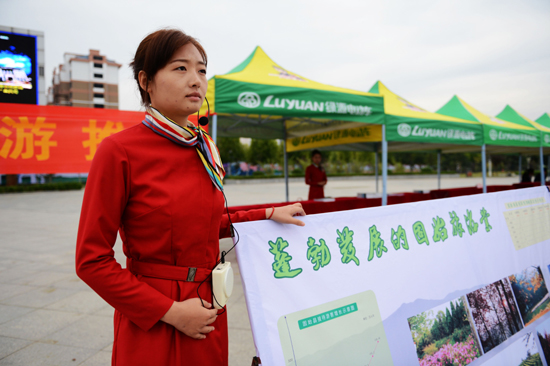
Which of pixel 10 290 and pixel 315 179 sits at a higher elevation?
pixel 315 179

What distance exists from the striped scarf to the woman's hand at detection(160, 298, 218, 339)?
346 millimetres

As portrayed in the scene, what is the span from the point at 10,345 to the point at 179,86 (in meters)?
2.87

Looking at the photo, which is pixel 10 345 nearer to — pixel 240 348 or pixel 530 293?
pixel 240 348

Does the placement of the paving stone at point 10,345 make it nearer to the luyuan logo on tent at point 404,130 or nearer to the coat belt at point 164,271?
the coat belt at point 164,271

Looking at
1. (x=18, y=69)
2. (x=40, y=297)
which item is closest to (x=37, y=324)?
(x=40, y=297)

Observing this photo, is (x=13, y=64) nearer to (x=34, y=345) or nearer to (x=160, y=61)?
(x=34, y=345)

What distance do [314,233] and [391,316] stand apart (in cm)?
52

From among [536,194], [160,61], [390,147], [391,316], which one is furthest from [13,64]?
[390,147]

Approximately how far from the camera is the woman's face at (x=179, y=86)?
92 centimetres

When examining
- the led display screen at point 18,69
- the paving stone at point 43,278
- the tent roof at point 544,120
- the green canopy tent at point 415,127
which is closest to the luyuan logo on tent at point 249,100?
the led display screen at point 18,69

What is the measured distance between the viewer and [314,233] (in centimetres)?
137

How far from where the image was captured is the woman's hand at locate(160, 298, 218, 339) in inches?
33.2

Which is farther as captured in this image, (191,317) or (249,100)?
(249,100)

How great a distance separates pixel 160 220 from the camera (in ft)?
2.72
